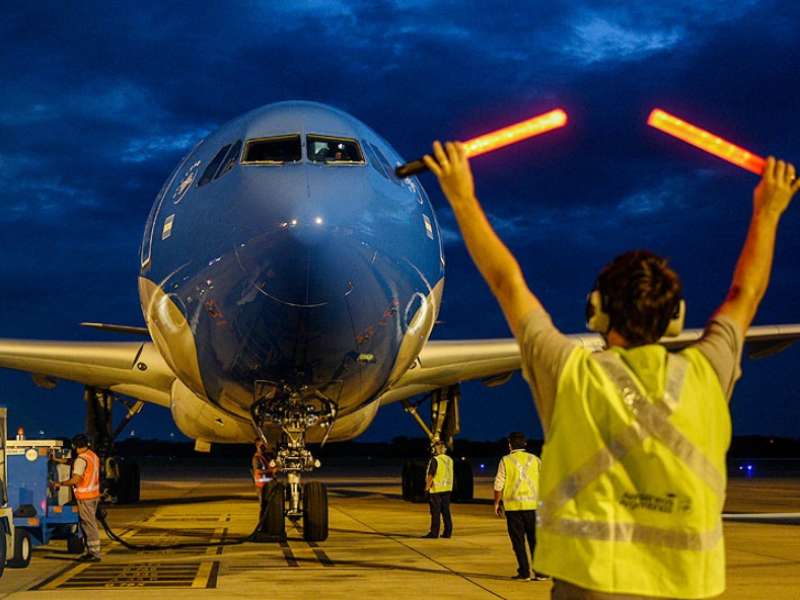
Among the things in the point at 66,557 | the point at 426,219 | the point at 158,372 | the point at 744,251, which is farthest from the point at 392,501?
the point at 744,251

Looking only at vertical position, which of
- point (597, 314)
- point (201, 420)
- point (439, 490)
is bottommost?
point (439, 490)

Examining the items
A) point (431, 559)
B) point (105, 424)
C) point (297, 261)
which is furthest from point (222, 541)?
point (105, 424)

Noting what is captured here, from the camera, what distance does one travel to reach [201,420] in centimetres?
1684

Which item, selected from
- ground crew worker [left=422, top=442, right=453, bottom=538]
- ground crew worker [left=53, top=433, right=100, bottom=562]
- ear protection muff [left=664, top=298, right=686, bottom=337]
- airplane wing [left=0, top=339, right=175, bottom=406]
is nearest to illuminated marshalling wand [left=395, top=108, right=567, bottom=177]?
ear protection muff [left=664, top=298, right=686, bottom=337]

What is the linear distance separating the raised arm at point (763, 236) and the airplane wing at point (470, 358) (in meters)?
14.2

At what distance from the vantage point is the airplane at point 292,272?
386 inches

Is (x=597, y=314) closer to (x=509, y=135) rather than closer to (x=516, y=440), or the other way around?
(x=509, y=135)

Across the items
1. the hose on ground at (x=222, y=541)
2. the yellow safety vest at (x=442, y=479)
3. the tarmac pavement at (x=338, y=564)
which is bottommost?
the tarmac pavement at (x=338, y=564)

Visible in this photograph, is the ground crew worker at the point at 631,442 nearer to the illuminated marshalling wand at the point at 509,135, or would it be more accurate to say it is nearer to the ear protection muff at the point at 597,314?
the ear protection muff at the point at 597,314

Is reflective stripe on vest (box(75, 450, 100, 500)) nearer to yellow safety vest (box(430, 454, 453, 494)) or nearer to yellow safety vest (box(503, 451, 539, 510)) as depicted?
yellow safety vest (box(430, 454, 453, 494))

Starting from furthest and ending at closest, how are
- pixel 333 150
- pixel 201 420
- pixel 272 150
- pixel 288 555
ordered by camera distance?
pixel 201 420
pixel 288 555
pixel 333 150
pixel 272 150

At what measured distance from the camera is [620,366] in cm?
267

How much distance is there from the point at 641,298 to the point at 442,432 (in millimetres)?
18149

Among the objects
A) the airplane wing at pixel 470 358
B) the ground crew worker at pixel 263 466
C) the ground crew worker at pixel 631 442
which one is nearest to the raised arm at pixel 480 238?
the ground crew worker at pixel 631 442
